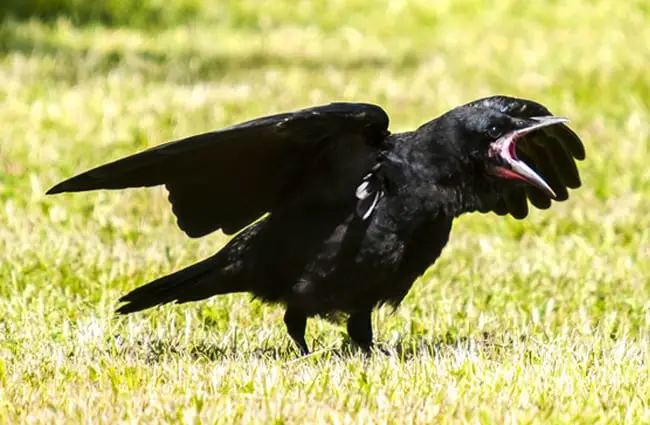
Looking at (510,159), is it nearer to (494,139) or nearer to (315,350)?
(494,139)

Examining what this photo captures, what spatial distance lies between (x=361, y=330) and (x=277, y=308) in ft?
2.48

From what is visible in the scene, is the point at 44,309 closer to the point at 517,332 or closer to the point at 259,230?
the point at 259,230

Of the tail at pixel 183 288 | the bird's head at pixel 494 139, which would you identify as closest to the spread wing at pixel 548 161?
the bird's head at pixel 494 139

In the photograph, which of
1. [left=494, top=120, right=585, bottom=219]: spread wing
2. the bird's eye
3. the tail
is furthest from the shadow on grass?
the bird's eye

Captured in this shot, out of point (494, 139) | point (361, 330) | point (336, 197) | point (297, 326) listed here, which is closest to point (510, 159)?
point (494, 139)

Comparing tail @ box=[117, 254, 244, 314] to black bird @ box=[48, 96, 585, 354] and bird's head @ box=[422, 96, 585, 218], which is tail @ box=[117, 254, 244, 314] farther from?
bird's head @ box=[422, 96, 585, 218]

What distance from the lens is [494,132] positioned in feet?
15.9

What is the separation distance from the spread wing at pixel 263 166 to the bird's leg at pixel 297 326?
379 mm

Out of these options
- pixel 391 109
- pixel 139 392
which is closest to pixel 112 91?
pixel 391 109

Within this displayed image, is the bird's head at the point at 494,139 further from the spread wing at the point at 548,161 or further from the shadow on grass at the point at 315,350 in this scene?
the shadow on grass at the point at 315,350

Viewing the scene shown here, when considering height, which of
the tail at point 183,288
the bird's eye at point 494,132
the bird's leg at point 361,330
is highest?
the bird's eye at point 494,132

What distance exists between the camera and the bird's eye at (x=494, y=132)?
483cm

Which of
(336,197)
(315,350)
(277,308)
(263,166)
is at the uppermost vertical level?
(263,166)

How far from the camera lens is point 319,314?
4.98 meters
